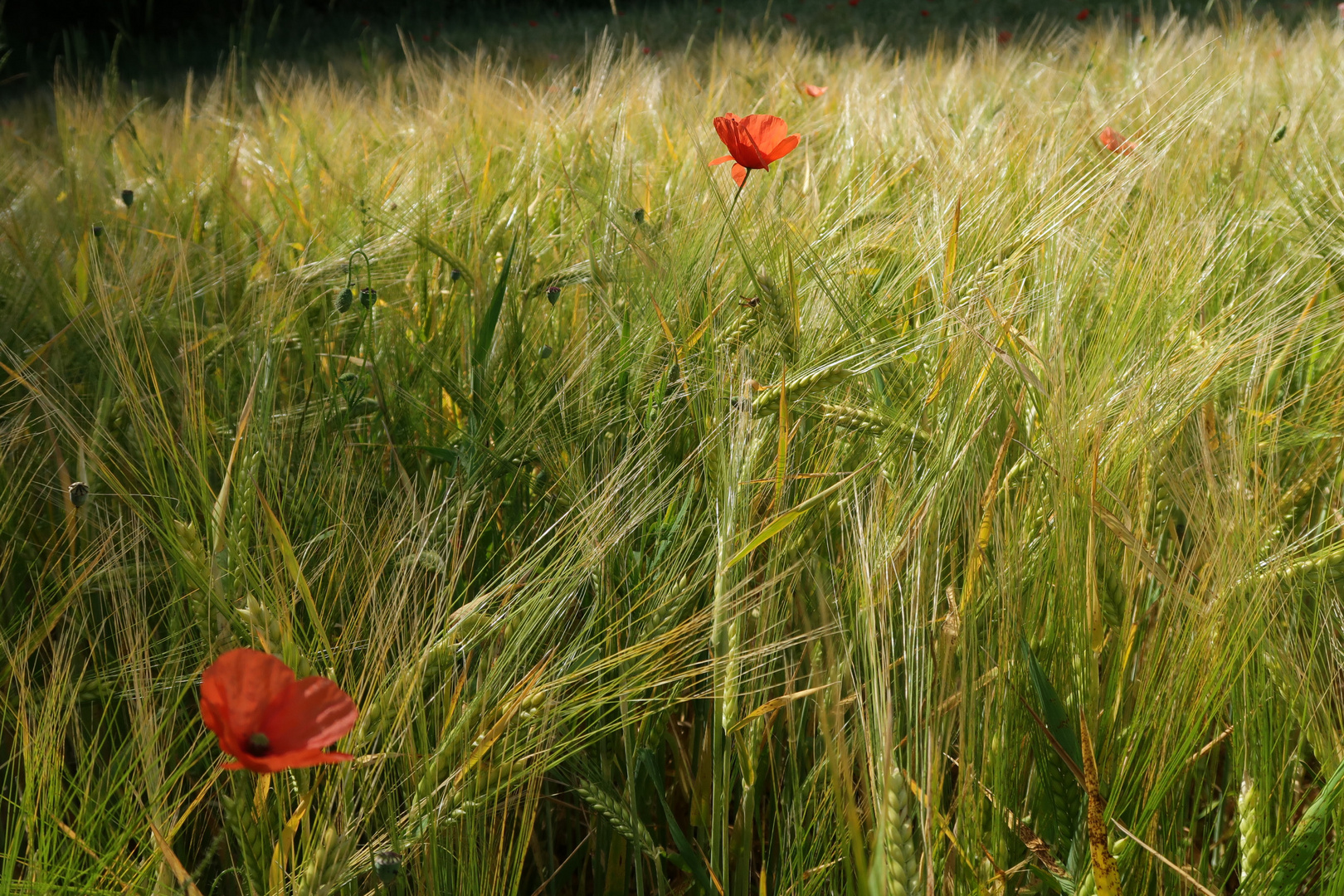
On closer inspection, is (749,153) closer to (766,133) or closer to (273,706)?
(766,133)

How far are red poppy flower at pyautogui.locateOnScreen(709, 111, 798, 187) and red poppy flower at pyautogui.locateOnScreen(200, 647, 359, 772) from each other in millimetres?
529

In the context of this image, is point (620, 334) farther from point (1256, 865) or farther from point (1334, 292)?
point (1334, 292)

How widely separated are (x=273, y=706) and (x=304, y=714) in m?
0.01

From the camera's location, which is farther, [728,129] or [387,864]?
[728,129]

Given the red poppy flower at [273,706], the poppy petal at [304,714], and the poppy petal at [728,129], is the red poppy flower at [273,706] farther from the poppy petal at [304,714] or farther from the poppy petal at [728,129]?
the poppy petal at [728,129]

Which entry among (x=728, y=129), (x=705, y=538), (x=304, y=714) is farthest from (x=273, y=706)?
(x=728, y=129)

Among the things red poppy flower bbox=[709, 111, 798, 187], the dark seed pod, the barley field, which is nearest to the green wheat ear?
the barley field

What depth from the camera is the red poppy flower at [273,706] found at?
29 cm

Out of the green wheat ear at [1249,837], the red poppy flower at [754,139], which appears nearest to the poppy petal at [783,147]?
the red poppy flower at [754,139]

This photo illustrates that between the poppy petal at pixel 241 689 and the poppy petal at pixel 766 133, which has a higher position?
the poppy petal at pixel 766 133

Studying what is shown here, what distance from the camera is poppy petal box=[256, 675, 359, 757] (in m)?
0.30

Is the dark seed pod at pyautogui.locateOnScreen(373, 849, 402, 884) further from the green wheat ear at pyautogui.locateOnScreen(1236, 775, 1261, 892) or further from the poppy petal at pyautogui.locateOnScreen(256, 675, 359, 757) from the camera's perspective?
the green wheat ear at pyautogui.locateOnScreen(1236, 775, 1261, 892)

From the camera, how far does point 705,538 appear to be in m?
0.56

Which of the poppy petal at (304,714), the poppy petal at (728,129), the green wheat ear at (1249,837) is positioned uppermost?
the poppy petal at (728,129)
